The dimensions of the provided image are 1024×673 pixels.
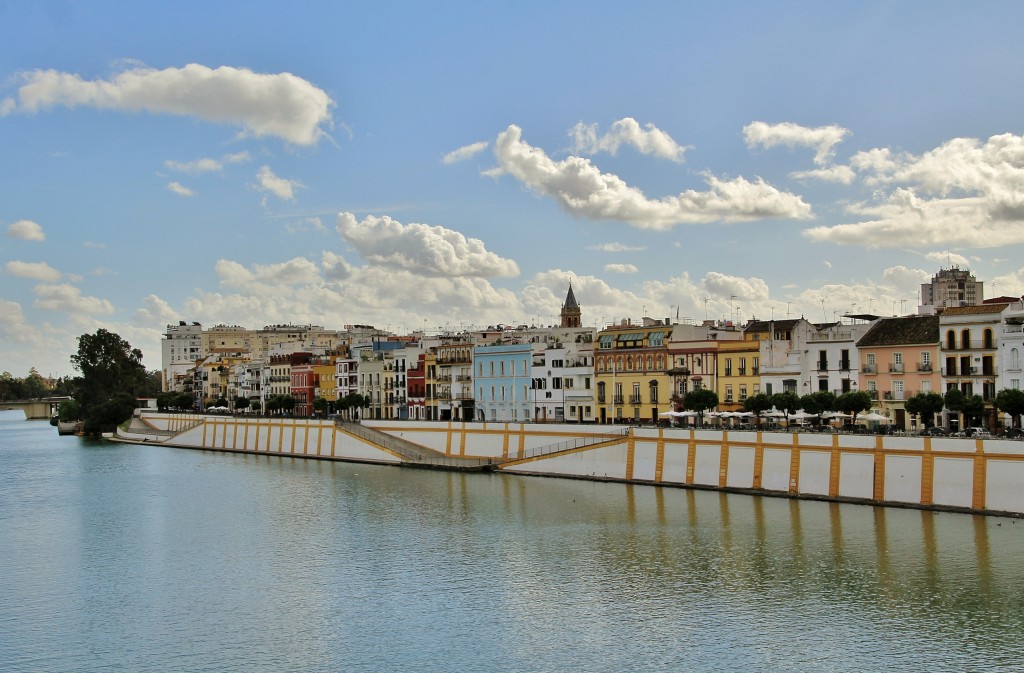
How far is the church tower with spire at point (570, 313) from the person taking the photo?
376ft

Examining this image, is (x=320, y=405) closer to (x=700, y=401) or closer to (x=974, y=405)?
(x=700, y=401)

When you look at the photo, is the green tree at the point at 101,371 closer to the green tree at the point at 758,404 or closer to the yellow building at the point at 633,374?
the yellow building at the point at 633,374

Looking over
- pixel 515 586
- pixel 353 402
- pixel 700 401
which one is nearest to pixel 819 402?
pixel 700 401

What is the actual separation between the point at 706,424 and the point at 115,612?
130 feet

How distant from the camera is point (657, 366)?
75.0 meters

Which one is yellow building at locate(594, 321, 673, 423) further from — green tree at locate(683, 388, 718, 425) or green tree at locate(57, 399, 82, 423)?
green tree at locate(57, 399, 82, 423)

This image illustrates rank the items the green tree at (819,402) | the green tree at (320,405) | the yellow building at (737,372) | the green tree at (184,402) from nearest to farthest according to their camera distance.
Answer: the green tree at (819,402)
the yellow building at (737,372)
the green tree at (320,405)
the green tree at (184,402)

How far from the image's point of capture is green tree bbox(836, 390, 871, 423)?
56.7 meters

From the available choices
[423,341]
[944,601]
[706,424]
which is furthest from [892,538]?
[423,341]

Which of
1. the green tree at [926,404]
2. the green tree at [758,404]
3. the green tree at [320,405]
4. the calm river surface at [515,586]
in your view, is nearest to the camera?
the calm river surface at [515,586]

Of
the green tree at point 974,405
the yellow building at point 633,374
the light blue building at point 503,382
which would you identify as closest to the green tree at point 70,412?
the light blue building at point 503,382

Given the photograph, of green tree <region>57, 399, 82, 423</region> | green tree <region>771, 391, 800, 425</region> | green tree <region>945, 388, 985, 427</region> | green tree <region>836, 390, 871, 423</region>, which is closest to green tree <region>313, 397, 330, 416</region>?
green tree <region>57, 399, 82, 423</region>

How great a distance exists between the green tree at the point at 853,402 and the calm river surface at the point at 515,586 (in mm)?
7553

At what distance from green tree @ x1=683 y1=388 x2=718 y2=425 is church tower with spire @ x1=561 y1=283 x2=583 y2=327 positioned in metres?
47.1
